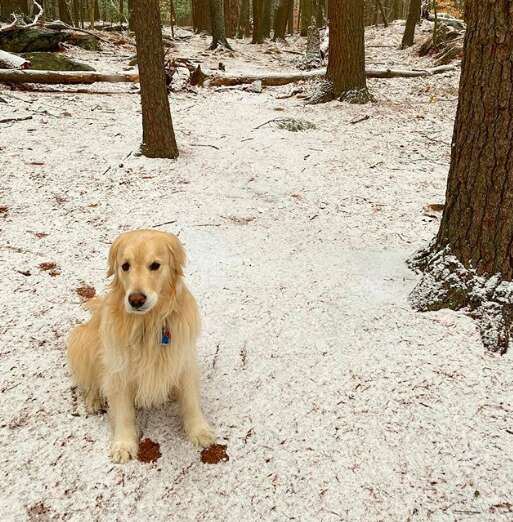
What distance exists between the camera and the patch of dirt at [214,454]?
8.67 feet

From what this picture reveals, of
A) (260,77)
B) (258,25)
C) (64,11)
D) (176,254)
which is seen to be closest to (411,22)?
(258,25)

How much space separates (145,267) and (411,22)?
65.1ft

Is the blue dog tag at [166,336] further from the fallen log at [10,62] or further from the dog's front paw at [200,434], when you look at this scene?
the fallen log at [10,62]

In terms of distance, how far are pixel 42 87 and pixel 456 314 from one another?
1064 cm

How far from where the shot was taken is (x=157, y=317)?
8.50 feet

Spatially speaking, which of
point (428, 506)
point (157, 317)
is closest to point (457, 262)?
point (428, 506)

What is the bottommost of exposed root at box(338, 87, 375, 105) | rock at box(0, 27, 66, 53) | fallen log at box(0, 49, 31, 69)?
→ exposed root at box(338, 87, 375, 105)

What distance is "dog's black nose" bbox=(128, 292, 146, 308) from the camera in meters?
2.35

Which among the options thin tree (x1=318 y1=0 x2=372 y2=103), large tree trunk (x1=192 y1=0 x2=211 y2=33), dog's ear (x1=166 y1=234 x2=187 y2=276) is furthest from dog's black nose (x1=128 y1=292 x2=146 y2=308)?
large tree trunk (x1=192 y1=0 x2=211 y2=33)

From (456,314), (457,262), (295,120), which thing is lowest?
(456,314)

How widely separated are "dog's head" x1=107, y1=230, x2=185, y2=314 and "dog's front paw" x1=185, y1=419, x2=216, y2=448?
0.87 m

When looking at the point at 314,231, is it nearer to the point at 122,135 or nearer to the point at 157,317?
the point at 157,317

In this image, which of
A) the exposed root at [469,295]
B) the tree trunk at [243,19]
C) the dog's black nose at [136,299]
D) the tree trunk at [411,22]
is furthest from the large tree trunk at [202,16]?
the dog's black nose at [136,299]

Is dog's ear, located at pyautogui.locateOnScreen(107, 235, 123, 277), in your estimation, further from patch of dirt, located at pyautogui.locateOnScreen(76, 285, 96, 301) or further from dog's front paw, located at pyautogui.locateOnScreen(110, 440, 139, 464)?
patch of dirt, located at pyautogui.locateOnScreen(76, 285, 96, 301)
